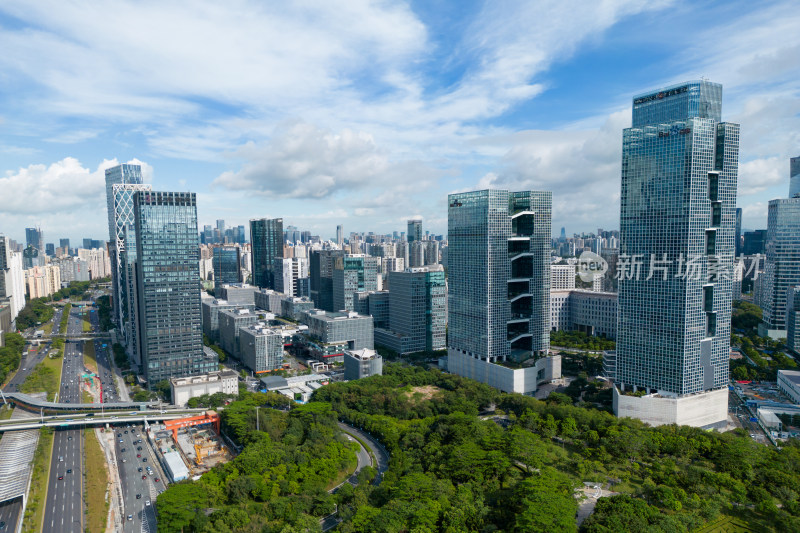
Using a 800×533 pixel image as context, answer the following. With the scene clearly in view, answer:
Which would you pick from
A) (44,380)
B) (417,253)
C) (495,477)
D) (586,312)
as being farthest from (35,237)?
(495,477)

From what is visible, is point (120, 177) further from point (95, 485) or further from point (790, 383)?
point (790, 383)

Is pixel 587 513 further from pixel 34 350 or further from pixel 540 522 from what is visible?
pixel 34 350

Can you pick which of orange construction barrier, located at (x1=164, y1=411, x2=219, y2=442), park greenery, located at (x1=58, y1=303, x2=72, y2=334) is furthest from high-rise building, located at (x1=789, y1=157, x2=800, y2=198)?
park greenery, located at (x1=58, y1=303, x2=72, y2=334)

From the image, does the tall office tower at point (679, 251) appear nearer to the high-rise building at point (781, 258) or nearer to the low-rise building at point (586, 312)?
the low-rise building at point (586, 312)

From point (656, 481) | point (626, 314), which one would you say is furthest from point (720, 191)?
point (656, 481)

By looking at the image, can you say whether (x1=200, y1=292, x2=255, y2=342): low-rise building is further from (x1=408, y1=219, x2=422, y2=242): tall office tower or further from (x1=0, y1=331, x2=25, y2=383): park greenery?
(x1=408, y1=219, x2=422, y2=242): tall office tower

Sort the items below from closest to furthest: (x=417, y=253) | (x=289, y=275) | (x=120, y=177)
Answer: (x=120, y=177) < (x=289, y=275) < (x=417, y=253)
